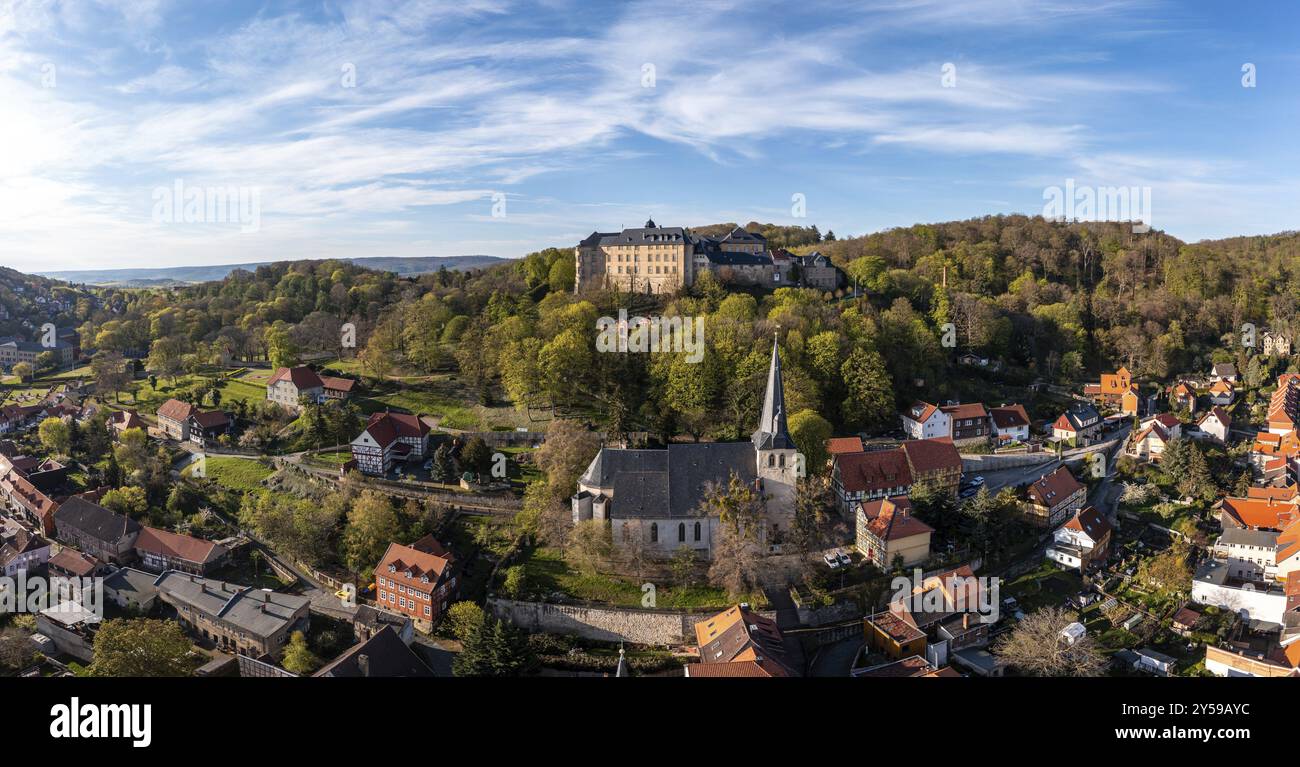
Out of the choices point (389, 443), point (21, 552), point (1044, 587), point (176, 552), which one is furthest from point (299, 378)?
point (1044, 587)

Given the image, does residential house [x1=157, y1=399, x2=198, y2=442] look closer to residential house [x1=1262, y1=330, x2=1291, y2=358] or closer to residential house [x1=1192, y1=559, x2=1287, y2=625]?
residential house [x1=1192, y1=559, x2=1287, y2=625]

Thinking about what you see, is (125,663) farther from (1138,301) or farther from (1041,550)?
(1138,301)

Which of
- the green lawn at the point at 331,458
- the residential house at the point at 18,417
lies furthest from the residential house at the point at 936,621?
the residential house at the point at 18,417

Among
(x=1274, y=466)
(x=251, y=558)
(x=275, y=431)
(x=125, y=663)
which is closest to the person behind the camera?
(x=125, y=663)

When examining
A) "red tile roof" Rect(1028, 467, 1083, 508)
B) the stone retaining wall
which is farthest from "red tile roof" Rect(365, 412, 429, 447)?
"red tile roof" Rect(1028, 467, 1083, 508)

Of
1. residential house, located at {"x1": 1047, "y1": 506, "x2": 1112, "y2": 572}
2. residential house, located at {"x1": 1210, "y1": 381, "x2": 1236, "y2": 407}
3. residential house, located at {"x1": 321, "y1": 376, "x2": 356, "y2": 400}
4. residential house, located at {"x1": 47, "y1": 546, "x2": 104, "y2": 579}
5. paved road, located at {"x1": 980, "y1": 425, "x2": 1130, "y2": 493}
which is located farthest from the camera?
residential house, located at {"x1": 1210, "y1": 381, "x2": 1236, "y2": 407}

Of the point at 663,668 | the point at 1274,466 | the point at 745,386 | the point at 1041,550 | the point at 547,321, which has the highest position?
the point at 547,321

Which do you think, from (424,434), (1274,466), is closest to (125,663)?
(424,434)
